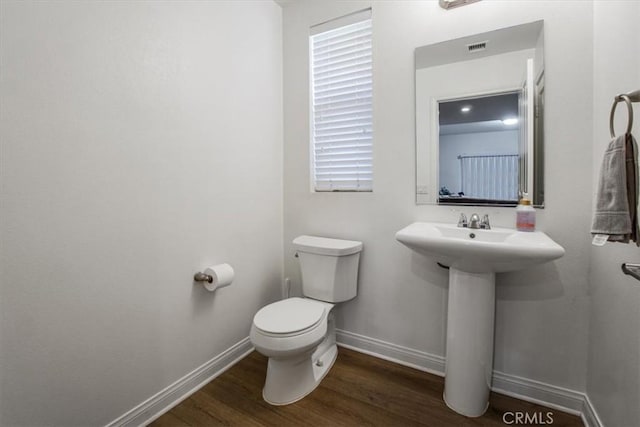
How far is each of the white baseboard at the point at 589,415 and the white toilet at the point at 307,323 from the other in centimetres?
123

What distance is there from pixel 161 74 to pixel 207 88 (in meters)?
0.27

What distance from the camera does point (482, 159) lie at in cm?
161

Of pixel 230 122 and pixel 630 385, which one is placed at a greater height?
pixel 230 122

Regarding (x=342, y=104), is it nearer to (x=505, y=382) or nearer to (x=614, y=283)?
(x=614, y=283)

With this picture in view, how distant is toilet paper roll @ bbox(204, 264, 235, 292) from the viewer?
160 centimetres

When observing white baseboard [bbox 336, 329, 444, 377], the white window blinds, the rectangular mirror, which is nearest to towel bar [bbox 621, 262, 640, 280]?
the rectangular mirror

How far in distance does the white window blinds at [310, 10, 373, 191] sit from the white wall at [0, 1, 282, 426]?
47 centimetres

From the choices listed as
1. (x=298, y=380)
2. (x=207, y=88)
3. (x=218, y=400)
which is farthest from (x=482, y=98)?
(x=218, y=400)

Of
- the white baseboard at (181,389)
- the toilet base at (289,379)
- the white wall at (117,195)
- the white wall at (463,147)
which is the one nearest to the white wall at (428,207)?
the white wall at (463,147)

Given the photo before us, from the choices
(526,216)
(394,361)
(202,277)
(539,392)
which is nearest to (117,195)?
(202,277)

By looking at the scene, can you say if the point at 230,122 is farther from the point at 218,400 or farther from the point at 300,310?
the point at 218,400

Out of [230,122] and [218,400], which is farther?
[230,122]

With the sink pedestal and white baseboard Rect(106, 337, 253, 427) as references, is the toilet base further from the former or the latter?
the sink pedestal

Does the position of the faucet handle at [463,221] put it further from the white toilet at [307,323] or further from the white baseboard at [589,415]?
the white baseboard at [589,415]
